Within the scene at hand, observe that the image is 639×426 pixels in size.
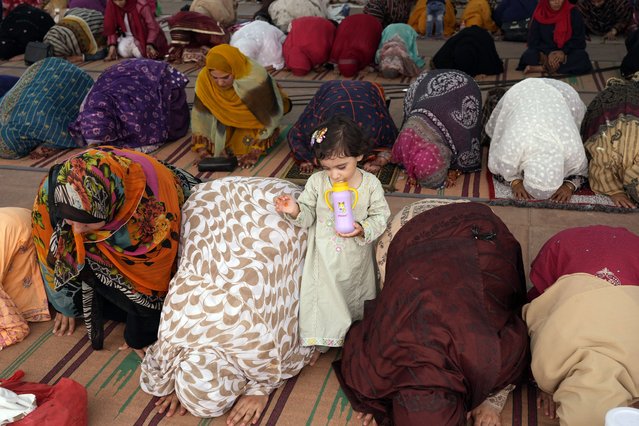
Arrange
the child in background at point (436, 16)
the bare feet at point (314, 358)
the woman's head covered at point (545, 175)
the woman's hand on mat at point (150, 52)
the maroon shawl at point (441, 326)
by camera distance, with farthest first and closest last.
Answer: the child in background at point (436, 16) → the woman's hand on mat at point (150, 52) → the woman's head covered at point (545, 175) → the bare feet at point (314, 358) → the maroon shawl at point (441, 326)

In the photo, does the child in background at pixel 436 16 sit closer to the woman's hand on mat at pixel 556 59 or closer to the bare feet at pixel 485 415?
the woman's hand on mat at pixel 556 59

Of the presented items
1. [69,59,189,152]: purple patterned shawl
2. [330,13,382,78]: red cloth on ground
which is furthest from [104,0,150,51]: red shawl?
[69,59,189,152]: purple patterned shawl

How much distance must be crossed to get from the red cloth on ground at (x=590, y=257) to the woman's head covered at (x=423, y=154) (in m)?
1.24

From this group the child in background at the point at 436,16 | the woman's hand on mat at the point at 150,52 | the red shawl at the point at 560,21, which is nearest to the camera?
the red shawl at the point at 560,21

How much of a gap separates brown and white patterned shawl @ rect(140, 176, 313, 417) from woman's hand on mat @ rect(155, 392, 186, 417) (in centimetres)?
2

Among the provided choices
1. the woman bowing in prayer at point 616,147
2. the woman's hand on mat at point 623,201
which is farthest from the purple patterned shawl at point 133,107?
the woman's hand on mat at point 623,201

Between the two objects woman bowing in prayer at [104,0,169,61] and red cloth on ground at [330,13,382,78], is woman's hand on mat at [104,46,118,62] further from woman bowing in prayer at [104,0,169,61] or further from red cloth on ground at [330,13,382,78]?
red cloth on ground at [330,13,382,78]

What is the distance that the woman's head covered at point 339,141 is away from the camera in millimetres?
1883

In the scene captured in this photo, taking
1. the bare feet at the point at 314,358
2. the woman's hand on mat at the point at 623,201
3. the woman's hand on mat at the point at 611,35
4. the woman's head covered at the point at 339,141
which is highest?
the woman's head covered at the point at 339,141

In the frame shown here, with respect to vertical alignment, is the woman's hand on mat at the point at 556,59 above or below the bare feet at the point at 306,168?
above

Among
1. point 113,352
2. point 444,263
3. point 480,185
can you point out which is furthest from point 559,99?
point 113,352

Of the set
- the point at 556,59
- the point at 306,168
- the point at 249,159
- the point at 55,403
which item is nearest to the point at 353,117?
the point at 306,168

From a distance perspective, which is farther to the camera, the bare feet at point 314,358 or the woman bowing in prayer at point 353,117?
the woman bowing in prayer at point 353,117

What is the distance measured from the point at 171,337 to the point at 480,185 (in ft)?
6.39
